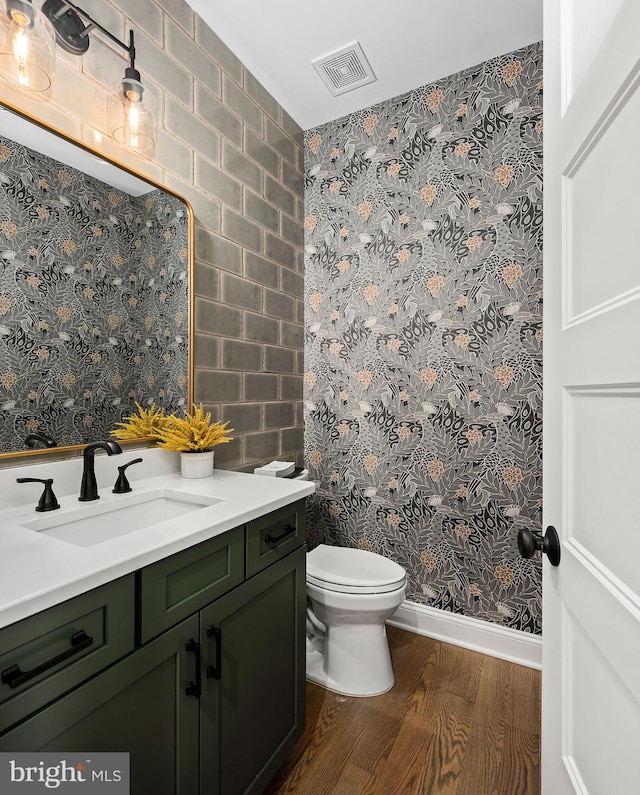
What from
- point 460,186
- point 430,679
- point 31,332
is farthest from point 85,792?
point 460,186

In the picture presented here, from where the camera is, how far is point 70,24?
127 cm

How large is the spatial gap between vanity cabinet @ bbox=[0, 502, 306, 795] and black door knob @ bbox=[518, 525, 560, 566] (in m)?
0.70

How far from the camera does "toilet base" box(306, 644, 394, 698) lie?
1771 millimetres

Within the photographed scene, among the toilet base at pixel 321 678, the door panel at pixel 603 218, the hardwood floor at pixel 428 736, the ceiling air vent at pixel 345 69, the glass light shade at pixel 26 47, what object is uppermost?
the ceiling air vent at pixel 345 69

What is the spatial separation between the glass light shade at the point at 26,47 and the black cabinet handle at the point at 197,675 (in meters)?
1.50

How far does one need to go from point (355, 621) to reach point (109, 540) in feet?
3.67

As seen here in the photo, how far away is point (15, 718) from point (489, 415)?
1.91 metres

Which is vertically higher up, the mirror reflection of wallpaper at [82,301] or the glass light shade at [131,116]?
the glass light shade at [131,116]

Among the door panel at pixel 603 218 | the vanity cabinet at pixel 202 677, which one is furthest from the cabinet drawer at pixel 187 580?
the door panel at pixel 603 218

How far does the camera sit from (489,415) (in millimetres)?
2025

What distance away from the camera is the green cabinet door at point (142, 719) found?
0.74 m

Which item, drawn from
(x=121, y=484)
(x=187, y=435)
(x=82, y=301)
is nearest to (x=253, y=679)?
(x=121, y=484)

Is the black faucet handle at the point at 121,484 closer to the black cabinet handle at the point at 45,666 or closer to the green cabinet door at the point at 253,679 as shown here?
the green cabinet door at the point at 253,679

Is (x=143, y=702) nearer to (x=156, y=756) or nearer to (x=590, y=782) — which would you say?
(x=156, y=756)
